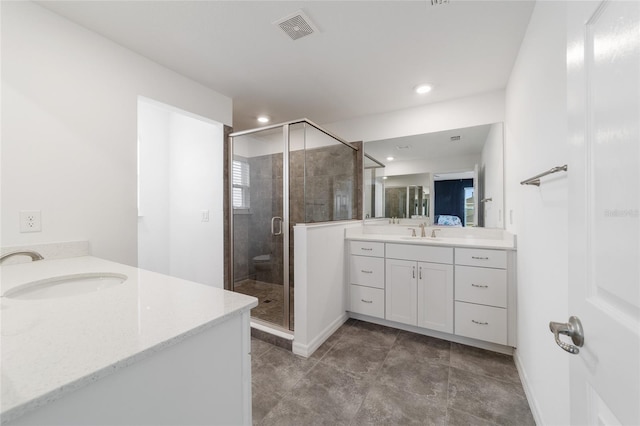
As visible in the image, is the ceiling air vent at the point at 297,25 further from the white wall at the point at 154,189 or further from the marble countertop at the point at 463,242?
the white wall at the point at 154,189

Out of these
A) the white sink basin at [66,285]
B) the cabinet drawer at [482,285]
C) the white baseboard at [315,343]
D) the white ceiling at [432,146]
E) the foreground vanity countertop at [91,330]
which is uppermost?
the white ceiling at [432,146]

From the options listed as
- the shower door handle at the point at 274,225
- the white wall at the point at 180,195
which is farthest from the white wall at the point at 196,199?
the shower door handle at the point at 274,225

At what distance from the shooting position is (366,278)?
2541 millimetres

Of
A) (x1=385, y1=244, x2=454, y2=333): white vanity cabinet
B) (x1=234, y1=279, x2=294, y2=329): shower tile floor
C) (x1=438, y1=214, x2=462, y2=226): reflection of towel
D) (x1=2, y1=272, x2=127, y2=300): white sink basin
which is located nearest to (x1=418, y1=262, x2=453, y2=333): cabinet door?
(x1=385, y1=244, x2=454, y2=333): white vanity cabinet

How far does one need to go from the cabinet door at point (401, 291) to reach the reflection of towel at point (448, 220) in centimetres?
72

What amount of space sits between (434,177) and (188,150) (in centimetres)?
279

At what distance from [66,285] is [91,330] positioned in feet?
2.60

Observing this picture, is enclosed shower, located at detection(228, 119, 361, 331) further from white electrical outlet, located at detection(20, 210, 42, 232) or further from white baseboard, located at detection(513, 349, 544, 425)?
white baseboard, located at detection(513, 349, 544, 425)

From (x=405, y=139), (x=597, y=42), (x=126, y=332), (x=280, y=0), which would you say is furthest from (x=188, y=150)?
(x=597, y=42)

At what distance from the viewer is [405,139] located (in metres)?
2.87

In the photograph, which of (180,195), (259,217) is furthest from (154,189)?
(259,217)

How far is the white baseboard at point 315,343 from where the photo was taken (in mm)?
2008

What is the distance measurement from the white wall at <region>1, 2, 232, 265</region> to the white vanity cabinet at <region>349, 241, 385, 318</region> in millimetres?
1909

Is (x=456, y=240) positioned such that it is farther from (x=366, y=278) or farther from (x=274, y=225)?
(x=274, y=225)
